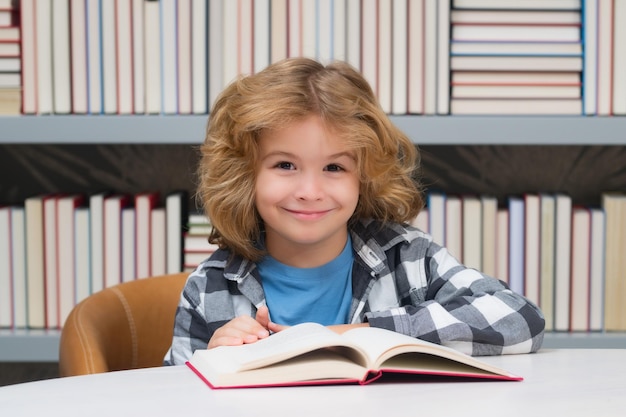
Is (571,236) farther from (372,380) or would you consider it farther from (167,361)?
(372,380)

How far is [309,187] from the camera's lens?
1.22 m

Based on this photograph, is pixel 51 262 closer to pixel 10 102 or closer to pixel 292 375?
pixel 10 102

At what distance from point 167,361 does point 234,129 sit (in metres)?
0.35

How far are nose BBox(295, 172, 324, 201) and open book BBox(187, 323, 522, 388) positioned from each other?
0.32 meters

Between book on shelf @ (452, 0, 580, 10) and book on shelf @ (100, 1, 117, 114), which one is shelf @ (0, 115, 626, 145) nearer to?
book on shelf @ (100, 1, 117, 114)

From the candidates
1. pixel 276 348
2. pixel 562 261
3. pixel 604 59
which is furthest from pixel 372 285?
pixel 604 59

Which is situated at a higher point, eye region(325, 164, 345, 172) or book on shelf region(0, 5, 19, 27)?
book on shelf region(0, 5, 19, 27)

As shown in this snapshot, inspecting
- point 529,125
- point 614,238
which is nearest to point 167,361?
point 529,125

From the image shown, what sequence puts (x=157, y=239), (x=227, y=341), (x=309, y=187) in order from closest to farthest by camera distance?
(x=227, y=341)
(x=309, y=187)
(x=157, y=239)

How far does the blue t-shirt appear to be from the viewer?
1327mm

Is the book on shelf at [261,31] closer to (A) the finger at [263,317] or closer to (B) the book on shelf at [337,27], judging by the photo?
(B) the book on shelf at [337,27]

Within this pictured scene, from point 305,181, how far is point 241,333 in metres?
0.25

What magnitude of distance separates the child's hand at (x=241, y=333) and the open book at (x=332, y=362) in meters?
0.12

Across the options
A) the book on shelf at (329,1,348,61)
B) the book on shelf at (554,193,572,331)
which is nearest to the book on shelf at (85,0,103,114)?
the book on shelf at (329,1,348,61)
